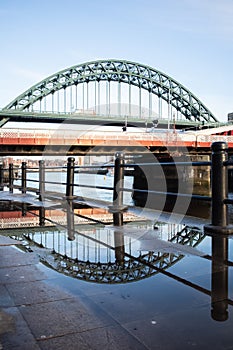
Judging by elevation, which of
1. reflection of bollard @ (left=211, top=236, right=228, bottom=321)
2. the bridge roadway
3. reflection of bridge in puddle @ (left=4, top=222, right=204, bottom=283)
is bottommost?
reflection of bridge in puddle @ (left=4, top=222, right=204, bottom=283)

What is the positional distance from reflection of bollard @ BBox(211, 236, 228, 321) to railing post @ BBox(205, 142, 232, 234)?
19.0 inches

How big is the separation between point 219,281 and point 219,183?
196cm

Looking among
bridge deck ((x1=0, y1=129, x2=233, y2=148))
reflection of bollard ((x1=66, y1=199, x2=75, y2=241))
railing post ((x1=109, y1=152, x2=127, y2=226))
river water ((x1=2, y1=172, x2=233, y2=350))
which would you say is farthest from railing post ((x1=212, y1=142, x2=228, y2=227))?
bridge deck ((x1=0, y1=129, x2=233, y2=148))

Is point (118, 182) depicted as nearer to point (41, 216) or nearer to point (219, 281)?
point (41, 216)

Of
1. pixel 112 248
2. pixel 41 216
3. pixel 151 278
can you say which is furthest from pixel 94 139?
pixel 151 278

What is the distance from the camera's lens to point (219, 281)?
270cm

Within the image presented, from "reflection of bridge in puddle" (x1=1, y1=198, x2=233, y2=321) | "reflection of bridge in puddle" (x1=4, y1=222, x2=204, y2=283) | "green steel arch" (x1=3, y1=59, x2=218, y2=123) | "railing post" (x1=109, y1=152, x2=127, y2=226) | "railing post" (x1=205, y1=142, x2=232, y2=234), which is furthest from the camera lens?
"green steel arch" (x1=3, y1=59, x2=218, y2=123)

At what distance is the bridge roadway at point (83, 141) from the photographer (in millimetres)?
27047

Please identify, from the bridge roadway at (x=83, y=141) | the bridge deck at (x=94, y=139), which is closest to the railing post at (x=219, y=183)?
the bridge deck at (x=94, y=139)

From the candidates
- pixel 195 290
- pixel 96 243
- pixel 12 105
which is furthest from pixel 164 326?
pixel 12 105

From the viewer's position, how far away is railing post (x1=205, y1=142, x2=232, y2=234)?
4.45 m

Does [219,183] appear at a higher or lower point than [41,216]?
higher

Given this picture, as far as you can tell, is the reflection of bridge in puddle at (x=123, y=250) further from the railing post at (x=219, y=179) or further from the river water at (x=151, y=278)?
the railing post at (x=219, y=179)

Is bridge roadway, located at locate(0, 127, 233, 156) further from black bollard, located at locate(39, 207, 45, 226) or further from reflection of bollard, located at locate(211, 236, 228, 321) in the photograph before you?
reflection of bollard, located at locate(211, 236, 228, 321)
